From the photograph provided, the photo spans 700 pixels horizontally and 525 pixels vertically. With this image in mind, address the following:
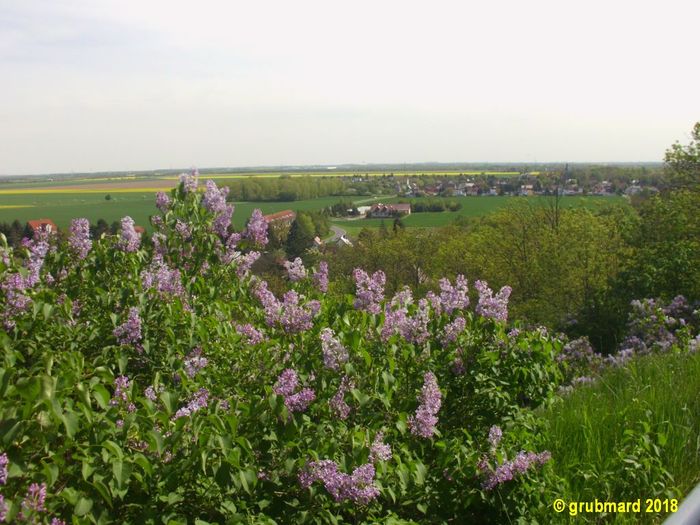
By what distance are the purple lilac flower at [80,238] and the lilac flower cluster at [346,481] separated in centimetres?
285

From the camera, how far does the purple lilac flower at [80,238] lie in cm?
450

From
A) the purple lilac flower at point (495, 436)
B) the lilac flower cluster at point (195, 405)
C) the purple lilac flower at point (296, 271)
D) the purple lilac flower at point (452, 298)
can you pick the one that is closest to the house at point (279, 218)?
the purple lilac flower at point (296, 271)

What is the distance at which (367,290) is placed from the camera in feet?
13.1

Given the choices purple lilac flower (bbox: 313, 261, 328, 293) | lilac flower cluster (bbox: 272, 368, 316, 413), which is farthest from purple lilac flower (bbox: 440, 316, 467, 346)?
purple lilac flower (bbox: 313, 261, 328, 293)

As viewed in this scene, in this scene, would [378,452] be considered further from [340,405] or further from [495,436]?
[495,436]

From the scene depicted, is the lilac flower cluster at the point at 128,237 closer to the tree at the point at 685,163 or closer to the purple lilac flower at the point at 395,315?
the purple lilac flower at the point at 395,315

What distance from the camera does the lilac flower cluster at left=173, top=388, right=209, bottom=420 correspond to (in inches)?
101

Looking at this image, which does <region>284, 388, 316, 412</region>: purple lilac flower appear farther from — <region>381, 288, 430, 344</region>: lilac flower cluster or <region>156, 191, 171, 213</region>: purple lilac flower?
<region>156, 191, 171, 213</region>: purple lilac flower

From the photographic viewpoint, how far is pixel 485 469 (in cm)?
301

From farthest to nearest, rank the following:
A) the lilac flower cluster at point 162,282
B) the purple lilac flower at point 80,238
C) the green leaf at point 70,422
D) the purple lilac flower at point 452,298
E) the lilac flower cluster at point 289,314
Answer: the purple lilac flower at point 80,238, the lilac flower cluster at point 162,282, the purple lilac flower at point 452,298, the lilac flower cluster at point 289,314, the green leaf at point 70,422

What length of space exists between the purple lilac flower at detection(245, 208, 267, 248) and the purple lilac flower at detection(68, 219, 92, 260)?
128 cm

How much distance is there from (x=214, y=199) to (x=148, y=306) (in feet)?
5.09

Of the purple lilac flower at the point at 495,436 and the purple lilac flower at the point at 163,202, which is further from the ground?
the purple lilac flower at the point at 163,202

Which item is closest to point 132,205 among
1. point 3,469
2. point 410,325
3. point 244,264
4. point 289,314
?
point 244,264
